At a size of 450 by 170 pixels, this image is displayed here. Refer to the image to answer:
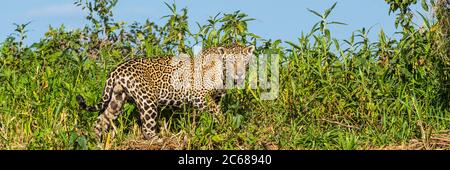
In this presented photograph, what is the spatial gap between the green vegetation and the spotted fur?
167 millimetres

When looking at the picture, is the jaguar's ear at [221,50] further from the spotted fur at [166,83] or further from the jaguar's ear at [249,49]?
the jaguar's ear at [249,49]

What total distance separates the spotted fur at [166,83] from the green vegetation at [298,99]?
167 millimetres

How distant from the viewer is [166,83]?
1050cm

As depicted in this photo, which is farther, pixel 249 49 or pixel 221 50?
pixel 249 49

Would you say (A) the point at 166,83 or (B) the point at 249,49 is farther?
(B) the point at 249,49

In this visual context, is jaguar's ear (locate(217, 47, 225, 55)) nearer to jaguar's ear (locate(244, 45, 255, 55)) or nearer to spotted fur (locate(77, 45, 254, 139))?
spotted fur (locate(77, 45, 254, 139))

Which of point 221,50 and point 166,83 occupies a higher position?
point 221,50

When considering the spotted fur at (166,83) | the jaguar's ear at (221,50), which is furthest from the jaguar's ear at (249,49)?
the jaguar's ear at (221,50)

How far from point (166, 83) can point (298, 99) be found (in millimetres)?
1497

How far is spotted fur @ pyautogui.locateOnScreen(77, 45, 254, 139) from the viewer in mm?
10391

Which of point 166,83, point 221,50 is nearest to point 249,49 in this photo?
point 221,50

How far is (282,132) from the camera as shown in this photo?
31.5ft

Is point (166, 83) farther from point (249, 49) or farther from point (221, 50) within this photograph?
point (249, 49)

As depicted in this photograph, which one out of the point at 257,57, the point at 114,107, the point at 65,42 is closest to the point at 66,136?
the point at 114,107
